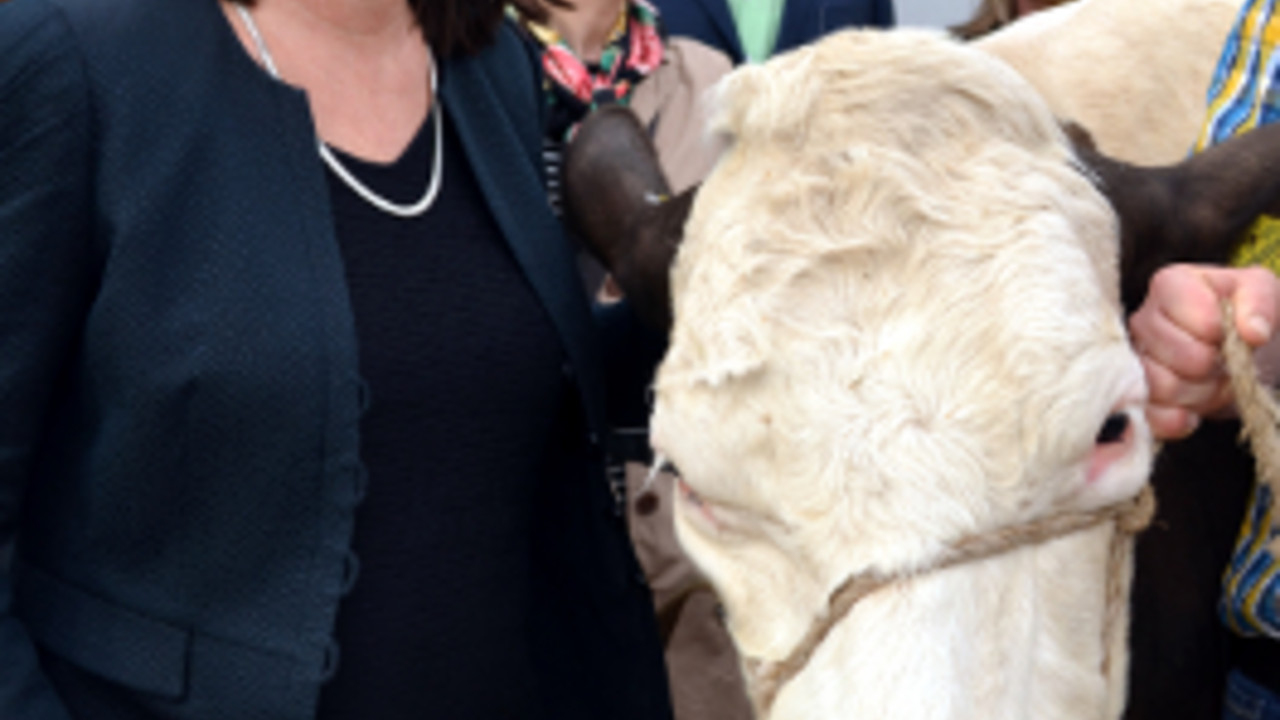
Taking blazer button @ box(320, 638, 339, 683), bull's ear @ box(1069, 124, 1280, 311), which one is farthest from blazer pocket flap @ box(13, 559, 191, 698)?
bull's ear @ box(1069, 124, 1280, 311)

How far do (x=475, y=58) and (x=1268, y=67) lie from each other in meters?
1.36

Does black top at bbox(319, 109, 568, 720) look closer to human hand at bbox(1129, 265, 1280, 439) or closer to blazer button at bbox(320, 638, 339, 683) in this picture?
blazer button at bbox(320, 638, 339, 683)

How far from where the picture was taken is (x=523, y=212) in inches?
81.9

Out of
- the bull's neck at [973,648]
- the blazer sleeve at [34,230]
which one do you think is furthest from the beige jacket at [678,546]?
the blazer sleeve at [34,230]

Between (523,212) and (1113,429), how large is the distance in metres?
1.00

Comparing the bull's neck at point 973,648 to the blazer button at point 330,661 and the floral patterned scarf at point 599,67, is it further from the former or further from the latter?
the floral patterned scarf at point 599,67

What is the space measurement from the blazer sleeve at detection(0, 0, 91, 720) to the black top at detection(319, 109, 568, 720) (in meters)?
0.38

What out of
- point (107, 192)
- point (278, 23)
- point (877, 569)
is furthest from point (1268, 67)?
point (107, 192)

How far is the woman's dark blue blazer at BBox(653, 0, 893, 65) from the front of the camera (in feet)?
11.5

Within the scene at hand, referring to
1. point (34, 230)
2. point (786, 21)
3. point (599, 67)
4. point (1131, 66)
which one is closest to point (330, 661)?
point (34, 230)

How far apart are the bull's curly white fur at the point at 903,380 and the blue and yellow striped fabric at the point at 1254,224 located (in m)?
0.34

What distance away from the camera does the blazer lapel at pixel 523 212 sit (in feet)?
6.69

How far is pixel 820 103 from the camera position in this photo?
1.71m

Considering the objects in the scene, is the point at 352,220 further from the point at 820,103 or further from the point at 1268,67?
the point at 1268,67
